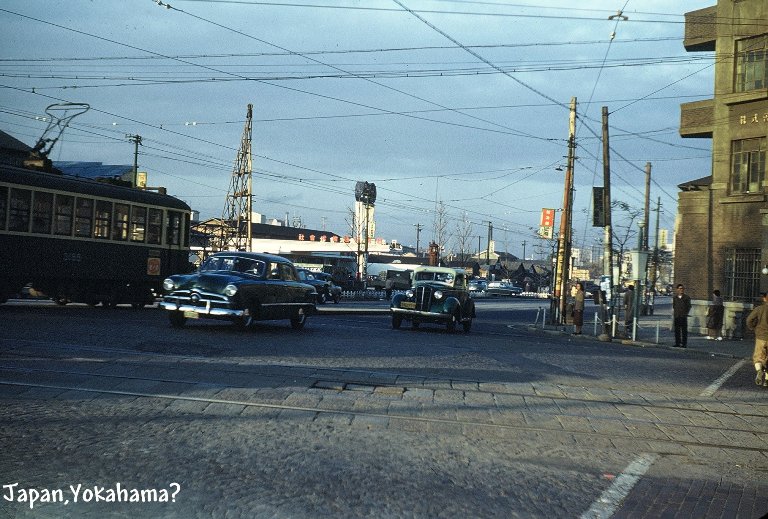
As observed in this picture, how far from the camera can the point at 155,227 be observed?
25.9 meters

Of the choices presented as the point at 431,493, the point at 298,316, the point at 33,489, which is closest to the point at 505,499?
the point at 431,493

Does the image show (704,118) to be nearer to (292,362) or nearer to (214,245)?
(292,362)

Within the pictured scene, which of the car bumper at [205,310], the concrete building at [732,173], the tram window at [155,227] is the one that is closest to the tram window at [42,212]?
the tram window at [155,227]

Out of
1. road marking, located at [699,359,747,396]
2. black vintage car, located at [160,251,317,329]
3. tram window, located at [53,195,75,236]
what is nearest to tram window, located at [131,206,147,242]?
tram window, located at [53,195,75,236]

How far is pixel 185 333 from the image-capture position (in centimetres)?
1650

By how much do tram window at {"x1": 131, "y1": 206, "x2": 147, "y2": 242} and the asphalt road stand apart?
34.7 feet

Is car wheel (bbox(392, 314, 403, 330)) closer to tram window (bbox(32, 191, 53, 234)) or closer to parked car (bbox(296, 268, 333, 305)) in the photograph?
tram window (bbox(32, 191, 53, 234))

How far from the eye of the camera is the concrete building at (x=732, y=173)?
28484 mm

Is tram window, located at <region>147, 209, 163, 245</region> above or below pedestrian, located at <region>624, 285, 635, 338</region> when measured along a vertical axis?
above

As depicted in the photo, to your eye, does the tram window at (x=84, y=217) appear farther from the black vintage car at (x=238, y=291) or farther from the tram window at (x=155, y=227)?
the black vintage car at (x=238, y=291)

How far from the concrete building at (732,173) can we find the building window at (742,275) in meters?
0.03

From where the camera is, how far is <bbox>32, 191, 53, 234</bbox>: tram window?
21.7 metres

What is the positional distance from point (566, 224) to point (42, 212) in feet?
65.5

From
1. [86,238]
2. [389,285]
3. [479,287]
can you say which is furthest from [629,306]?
[479,287]
